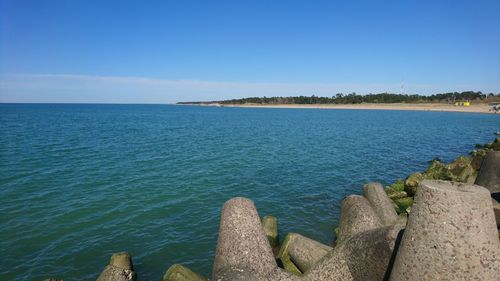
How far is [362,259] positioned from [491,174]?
943 centimetres

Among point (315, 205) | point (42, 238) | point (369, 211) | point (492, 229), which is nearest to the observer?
point (492, 229)

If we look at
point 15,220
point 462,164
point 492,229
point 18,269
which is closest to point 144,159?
point 15,220

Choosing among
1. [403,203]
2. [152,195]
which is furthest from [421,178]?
[152,195]

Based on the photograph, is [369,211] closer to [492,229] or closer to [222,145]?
[492,229]

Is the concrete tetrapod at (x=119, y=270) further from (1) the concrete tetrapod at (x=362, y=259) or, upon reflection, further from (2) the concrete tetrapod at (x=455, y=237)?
(2) the concrete tetrapod at (x=455, y=237)

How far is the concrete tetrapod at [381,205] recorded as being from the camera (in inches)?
453

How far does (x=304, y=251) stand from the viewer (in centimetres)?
981

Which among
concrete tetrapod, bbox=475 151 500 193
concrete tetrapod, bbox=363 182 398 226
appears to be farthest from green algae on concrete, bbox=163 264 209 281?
concrete tetrapod, bbox=475 151 500 193

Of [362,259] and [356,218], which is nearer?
[362,259]

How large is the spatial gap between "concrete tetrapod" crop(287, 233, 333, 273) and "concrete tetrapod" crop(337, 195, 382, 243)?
58 centimetres

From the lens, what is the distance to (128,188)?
71.3 feet

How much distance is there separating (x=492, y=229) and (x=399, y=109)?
19085 centimetres

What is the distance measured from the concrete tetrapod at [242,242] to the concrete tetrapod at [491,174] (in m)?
9.37

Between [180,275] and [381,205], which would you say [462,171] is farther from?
[180,275]
